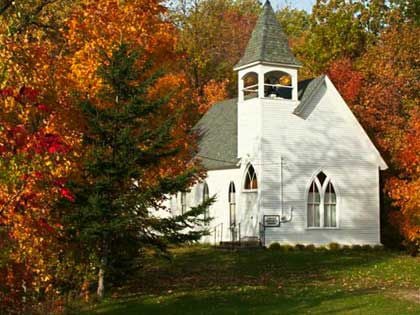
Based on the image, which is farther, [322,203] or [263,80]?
[322,203]

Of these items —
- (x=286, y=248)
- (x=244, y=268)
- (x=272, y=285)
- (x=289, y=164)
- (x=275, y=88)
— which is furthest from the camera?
(x=275, y=88)

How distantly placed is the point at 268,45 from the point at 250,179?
5.72 meters

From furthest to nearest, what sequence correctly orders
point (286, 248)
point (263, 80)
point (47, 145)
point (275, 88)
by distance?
1. point (275, 88)
2. point (263, 80)
3. point (286, 248)
4. point (47, 145)

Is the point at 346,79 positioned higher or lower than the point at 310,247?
higher

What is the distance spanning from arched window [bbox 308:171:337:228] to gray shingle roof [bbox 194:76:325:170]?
335 cm

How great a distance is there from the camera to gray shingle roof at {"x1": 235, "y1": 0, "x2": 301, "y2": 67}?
3047 centimetres

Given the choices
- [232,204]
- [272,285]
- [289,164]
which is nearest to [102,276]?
[272,285]

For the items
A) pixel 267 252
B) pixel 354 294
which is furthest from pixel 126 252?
pixel 267 252

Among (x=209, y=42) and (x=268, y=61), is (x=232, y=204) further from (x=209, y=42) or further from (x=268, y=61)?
(x=209, y=42)

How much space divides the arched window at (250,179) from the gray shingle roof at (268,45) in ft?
15.0

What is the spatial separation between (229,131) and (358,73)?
26.1 feet

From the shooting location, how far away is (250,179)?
30750mm

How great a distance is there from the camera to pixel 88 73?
17609 mm

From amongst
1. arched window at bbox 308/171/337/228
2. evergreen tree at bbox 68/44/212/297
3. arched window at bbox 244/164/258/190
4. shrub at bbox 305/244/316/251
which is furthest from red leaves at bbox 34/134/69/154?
arched window at bbox 308/171/337/228
